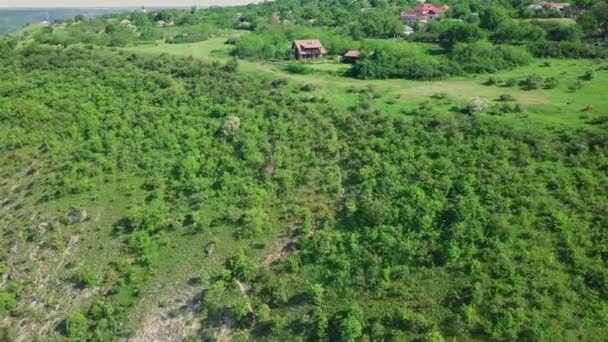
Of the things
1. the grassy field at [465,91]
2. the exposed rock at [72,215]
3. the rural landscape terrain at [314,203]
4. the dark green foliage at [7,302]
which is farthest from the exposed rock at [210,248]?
the grassy field at [465,91]

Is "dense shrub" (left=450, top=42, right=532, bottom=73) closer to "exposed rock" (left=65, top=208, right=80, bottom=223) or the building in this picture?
the building

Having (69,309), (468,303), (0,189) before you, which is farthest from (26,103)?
(468,303)

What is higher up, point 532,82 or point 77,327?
point 532,82

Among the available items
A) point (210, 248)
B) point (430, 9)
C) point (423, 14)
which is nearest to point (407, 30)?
point (423, 14)

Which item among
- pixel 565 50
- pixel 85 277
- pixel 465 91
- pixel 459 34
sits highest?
pixel 459 34

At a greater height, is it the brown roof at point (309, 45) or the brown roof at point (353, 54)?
the brown roof at point (309, 45)

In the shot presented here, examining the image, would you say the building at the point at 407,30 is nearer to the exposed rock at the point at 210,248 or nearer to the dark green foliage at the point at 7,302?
the exposed rock at the point at 210,248

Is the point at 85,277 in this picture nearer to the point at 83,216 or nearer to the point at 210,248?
the point at 83,216
